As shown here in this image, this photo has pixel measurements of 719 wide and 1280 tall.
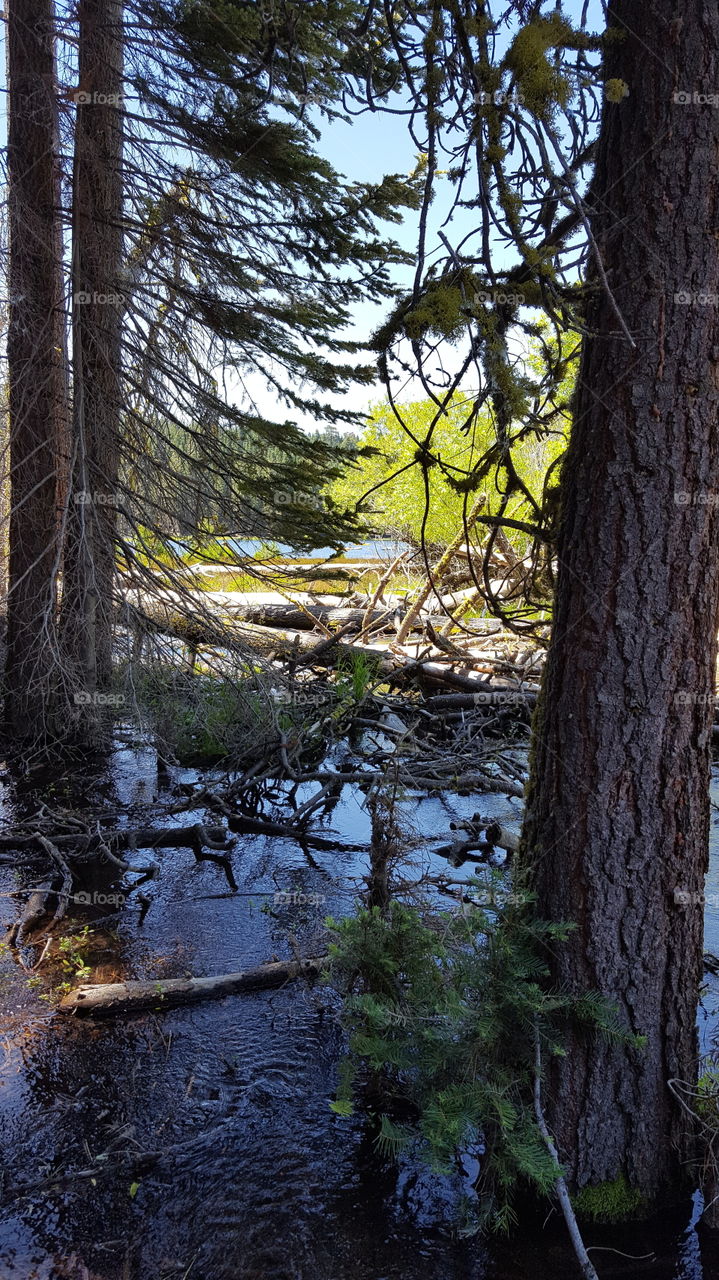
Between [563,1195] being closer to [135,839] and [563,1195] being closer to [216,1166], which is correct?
[216,1166]

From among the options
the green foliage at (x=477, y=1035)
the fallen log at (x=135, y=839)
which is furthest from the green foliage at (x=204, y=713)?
the green foliage at (x=477, y=1035)

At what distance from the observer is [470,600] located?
12.5 meters

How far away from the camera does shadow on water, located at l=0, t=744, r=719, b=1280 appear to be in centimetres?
310

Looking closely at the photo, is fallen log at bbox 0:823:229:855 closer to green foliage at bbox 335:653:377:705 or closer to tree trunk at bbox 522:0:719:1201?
green foliage at bbox 335:653:377:705

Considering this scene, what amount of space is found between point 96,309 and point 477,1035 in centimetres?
820

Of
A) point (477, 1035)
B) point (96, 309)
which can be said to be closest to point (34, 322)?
point (96, 309)

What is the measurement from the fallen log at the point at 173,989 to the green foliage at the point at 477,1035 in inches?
41.1

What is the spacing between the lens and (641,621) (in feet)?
10.5

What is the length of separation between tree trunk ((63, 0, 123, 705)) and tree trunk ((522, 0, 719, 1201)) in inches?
239

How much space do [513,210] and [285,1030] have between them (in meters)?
3.95

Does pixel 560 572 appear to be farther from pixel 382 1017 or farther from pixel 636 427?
pixel 382 1017

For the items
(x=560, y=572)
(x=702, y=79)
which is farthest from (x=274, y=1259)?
(x=702, y=79)

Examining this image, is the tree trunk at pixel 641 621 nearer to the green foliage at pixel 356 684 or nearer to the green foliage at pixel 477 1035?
the green foliage at pixel 477 1035

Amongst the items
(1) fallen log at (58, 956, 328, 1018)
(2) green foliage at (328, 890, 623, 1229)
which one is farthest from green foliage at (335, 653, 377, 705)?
(2) green foliage at (328, 890, 623, 1229)
